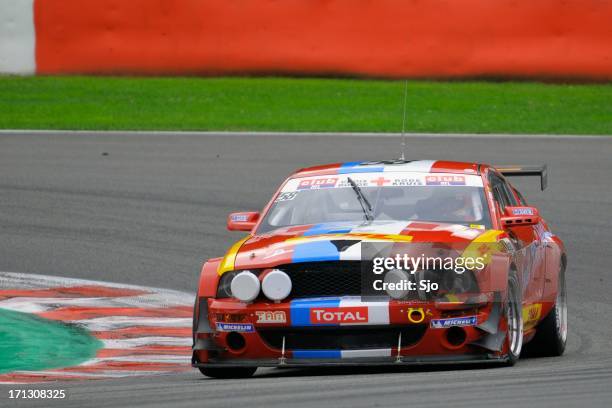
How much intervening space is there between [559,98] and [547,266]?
13533mm

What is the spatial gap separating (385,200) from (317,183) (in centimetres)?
50

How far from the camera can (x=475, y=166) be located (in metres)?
8.79

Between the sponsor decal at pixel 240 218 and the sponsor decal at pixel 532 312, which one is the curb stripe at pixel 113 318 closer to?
the sponsor decal at pixel 240 218

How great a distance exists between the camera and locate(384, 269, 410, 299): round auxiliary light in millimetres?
7145

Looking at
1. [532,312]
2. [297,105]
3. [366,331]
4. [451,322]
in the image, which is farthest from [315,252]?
[297,105]

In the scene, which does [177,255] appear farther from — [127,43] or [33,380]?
[127,43]

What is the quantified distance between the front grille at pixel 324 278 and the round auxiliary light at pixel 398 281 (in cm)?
15

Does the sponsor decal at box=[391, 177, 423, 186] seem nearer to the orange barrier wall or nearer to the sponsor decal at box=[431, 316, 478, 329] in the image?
the sponsor decal at box=[431, 316, 478, 329]

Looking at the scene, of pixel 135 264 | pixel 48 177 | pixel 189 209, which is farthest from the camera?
pixel 48 177

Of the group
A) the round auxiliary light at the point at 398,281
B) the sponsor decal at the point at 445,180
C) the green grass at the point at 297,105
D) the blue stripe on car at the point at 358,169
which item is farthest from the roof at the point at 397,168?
the green grass at the point at 297,105

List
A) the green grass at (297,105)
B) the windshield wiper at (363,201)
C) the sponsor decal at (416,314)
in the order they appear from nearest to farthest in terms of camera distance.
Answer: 1. the sponsor decal at (416,314)
2. the windshield wiper at (363,201)
3. the green grass at (297,105)

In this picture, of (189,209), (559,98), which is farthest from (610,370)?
(559,98)

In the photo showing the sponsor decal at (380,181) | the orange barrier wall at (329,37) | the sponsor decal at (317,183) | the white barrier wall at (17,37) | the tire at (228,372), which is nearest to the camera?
the tire at (228,372)

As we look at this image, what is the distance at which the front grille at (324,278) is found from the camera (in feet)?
23.7
